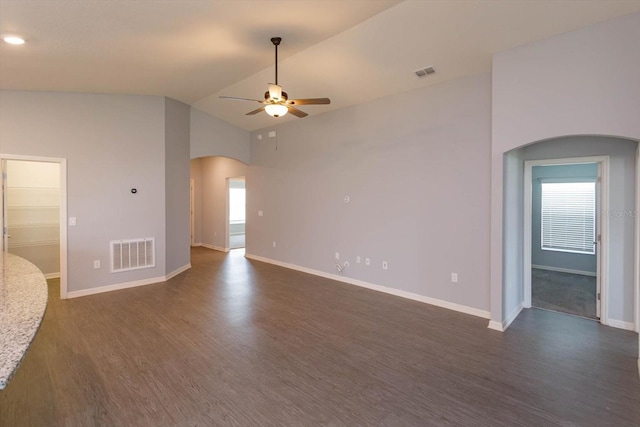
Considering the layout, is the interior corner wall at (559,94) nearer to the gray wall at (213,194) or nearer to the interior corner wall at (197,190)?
the gray wall at (213,194)

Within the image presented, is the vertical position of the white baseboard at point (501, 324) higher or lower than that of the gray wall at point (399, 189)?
lower

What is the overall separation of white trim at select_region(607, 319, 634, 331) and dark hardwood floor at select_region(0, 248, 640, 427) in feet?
0.35

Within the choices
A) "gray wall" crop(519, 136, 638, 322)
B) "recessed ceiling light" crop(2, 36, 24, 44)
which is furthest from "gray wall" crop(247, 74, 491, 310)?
"recessed ceiling light" crop(2, 36, 24, 44)

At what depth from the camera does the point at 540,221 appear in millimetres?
6629

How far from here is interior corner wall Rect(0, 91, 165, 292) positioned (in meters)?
4.65

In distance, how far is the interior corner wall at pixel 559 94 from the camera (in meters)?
2.94

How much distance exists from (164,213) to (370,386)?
186 inches

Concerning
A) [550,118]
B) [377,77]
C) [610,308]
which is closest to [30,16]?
[377,77]

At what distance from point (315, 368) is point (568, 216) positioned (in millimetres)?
5689

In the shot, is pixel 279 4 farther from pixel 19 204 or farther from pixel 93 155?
pixel 19 204

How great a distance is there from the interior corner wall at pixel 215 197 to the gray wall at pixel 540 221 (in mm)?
6834

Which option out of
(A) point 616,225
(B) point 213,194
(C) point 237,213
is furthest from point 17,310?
(C) point 237,213

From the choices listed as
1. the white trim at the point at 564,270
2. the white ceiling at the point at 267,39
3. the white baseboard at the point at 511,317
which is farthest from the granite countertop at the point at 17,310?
the white trim at the point at 564,270

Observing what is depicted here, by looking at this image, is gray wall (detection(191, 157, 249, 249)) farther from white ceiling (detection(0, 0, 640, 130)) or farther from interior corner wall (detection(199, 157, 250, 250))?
white ceiling (detection(0, 0, 640, 130))
